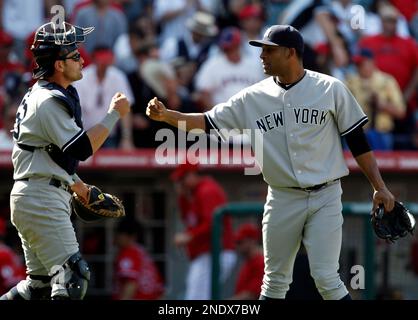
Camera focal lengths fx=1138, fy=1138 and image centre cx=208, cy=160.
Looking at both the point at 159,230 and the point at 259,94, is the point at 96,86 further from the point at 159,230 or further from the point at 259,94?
the point at 259,94

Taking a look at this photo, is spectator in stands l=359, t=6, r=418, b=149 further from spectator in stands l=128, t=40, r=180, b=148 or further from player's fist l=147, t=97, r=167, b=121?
player's fist l=147, t=97, r=167, b=121

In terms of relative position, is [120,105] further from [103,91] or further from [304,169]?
[103,91]

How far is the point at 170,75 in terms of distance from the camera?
39.3 ft

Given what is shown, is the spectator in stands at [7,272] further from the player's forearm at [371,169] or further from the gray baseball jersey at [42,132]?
the player's forearm at [371,169]

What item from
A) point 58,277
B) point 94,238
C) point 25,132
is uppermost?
point 25,132

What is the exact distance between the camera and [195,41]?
12.3 m

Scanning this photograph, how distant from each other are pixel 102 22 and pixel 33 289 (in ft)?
20.0

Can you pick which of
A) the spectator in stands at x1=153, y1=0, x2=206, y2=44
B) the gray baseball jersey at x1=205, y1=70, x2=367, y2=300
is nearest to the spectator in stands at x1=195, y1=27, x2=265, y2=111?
the spectator in stands at x1=153, y1=0, x2=206, y2=44

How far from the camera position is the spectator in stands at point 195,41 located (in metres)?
12.2

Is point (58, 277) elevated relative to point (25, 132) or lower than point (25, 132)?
lower

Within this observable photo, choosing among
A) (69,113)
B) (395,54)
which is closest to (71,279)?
(69,113)

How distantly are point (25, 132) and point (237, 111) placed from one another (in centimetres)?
126
